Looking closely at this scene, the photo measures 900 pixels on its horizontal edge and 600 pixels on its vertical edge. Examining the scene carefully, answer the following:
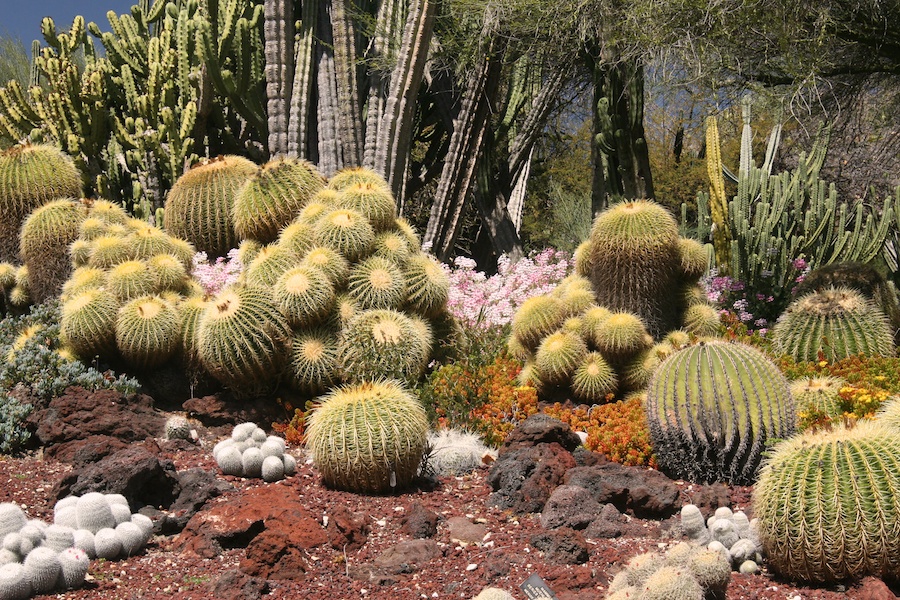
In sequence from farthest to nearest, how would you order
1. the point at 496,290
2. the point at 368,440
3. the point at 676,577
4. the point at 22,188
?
1. the point at 496,290
2. the point at 22,188
3. the point at 368,440
4. the point at 676,577

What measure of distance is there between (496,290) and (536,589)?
6007 millimetres

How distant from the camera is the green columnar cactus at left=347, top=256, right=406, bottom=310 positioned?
688 cm

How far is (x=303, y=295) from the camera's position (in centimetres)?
651

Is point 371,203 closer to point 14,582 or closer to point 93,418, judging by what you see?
point 93,418

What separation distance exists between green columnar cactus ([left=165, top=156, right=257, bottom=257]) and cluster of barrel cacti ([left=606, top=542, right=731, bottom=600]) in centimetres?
619

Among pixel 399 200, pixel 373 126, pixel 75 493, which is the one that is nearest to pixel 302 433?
pixel 75 493

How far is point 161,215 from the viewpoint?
10625mm

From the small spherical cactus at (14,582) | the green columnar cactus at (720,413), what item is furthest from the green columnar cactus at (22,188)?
the green columnar cactus at (720,413)

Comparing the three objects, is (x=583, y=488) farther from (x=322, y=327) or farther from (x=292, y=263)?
(x=292, y=263)

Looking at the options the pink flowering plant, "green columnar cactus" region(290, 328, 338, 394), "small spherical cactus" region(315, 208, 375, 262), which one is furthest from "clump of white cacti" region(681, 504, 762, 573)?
the pink flowering plant

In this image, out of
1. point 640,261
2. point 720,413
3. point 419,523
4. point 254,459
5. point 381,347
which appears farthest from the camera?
point 640,261

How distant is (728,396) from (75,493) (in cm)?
345

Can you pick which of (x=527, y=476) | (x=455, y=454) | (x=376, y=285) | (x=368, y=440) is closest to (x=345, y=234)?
(x=376, y=285)

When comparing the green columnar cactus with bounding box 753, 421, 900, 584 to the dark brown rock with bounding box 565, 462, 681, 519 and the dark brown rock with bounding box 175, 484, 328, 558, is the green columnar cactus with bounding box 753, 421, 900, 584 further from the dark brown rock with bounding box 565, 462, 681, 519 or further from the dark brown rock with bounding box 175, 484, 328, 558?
the dark brown rock with bounding box 175, 484, 328, 558
